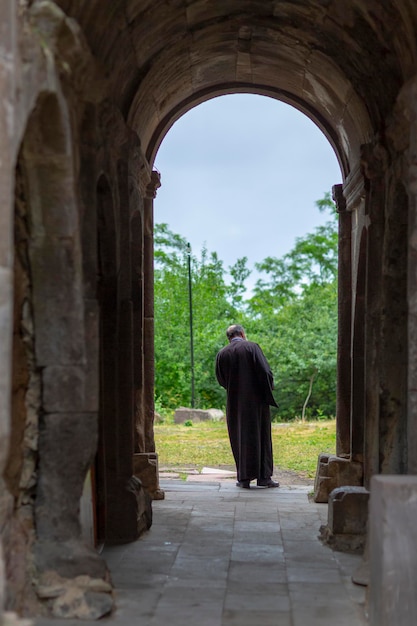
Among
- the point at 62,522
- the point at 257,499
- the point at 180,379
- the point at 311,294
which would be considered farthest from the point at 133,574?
the point at 311,294

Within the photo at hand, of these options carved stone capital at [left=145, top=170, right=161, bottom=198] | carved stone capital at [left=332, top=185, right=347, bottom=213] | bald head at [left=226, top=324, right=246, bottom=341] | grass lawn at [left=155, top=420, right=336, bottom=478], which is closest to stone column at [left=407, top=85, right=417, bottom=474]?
carved stone capital at [left=332, top=185, right=347, bottom=213]

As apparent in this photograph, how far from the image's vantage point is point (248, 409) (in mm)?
10047

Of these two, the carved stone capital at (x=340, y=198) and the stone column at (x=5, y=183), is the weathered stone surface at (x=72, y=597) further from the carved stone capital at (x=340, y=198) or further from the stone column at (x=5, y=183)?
the carved stone capital at (x=340, y=198)

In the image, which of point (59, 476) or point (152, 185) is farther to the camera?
point (152, 185)

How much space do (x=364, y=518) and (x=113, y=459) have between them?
1935mm

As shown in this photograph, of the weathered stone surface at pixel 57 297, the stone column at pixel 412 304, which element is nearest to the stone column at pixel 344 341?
the stone column at pixel 412 304

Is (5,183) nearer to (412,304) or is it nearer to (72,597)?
(72,597)

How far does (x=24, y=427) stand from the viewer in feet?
17.3

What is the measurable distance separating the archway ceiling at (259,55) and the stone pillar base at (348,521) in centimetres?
287

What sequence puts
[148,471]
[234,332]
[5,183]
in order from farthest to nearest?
1. [234,332]
2. [148,471]
3. [5,183]

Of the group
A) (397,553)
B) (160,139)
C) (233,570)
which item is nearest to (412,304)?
(397,553)

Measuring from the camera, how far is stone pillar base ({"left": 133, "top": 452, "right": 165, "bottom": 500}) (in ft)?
29.1

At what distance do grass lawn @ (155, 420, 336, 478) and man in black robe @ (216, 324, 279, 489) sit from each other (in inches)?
59.6

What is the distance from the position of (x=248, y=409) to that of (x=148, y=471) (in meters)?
1.53
